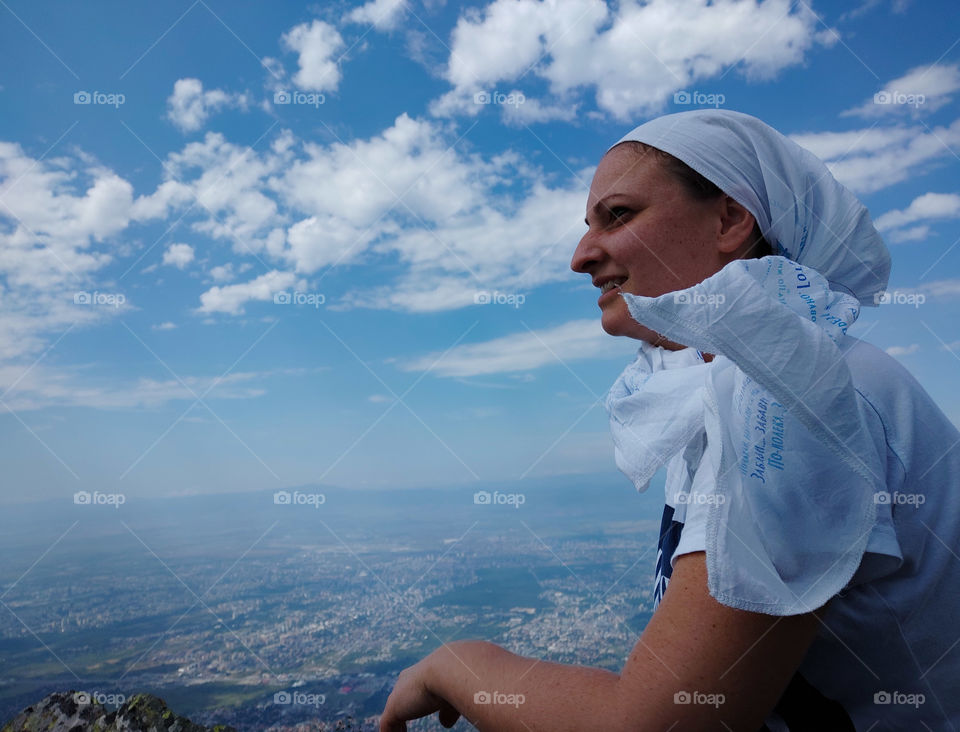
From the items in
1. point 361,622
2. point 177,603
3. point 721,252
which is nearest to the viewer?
point 721,252

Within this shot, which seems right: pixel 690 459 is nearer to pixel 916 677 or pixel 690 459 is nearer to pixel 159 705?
pixel 916 677

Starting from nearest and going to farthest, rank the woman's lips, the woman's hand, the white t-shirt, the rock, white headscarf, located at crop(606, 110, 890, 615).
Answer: white headscarf, located at crop(606, 110, 890, 615) → the white t-shirt → the woman's hand → the woman's lips → the rock

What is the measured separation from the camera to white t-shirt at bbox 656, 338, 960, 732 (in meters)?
0.82

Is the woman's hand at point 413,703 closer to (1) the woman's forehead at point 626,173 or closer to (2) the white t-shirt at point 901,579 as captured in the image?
(2) the white t-shirt at point 901,579

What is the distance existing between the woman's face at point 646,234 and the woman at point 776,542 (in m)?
0.30

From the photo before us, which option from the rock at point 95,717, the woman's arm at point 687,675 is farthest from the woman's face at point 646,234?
the rock at point 95,717

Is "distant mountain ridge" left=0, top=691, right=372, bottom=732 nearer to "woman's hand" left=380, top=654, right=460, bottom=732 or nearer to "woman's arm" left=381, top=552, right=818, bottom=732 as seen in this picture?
"woman's hand" left=380, top=654, right=460, bottom=732

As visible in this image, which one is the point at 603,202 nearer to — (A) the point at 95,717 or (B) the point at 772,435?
(B) the point at 772,435

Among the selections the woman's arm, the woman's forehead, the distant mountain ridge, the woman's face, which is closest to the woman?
the woman's arm

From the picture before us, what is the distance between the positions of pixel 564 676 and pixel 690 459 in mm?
364

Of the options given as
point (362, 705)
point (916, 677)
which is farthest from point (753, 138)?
point (362, 705)

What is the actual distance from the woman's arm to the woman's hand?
0.31 meters

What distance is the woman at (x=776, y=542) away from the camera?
2.28ft

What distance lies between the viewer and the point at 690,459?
0.94m
